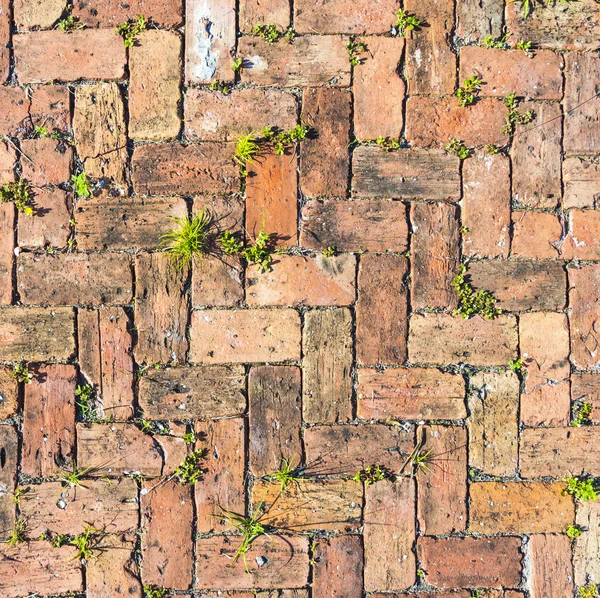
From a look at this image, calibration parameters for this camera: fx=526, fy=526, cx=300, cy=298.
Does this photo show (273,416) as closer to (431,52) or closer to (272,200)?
(272,200)

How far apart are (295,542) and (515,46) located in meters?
3.06

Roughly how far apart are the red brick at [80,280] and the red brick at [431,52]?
1929 mm

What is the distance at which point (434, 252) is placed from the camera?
2.97m

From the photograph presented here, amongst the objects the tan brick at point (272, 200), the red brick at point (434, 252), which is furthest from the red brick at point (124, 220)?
the red brick at point (434, 252)

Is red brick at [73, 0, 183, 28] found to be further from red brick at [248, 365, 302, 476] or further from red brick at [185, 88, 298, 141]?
red brick at [248, 365, 302, 476]

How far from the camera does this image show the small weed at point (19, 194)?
9.62ft

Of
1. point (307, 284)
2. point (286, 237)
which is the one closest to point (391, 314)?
point (307, 284)

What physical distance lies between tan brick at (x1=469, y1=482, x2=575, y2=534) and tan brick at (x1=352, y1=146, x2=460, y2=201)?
1699mm

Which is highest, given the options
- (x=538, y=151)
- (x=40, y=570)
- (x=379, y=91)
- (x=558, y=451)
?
(x=379, y=91)

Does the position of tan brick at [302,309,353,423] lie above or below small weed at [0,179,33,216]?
below

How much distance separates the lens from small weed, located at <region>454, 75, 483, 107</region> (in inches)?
116

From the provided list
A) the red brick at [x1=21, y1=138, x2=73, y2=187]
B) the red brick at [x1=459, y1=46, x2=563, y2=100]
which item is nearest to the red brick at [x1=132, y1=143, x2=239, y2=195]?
the red brick at [x1=21, y1=138, x2=73, y2=187]

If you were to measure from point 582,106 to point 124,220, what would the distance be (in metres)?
2.66

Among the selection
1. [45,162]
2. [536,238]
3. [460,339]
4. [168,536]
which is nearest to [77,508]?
[168,536]
